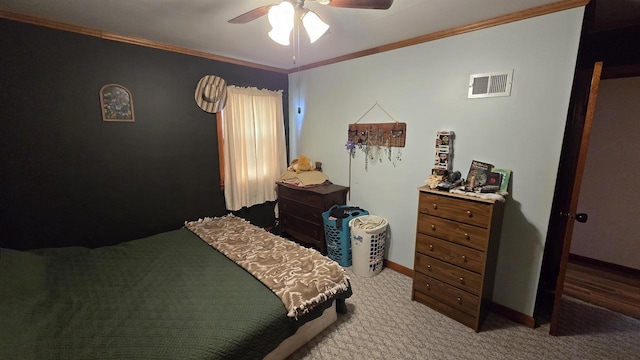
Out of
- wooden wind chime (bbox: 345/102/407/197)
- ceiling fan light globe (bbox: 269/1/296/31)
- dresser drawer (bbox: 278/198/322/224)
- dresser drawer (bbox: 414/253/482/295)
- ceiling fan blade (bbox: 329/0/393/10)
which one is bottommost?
dresser drawer (bbox: 414/253/482/295)

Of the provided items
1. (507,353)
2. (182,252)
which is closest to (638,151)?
(507,353)

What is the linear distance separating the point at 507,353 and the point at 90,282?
2863 mm

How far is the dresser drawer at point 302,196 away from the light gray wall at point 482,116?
0.47m

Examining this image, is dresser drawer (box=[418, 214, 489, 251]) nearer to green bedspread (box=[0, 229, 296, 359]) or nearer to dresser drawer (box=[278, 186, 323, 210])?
dresser drawer (box=[278, 186, 323, 210])

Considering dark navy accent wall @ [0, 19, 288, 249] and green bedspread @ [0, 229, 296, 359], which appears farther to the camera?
dark navy accent wall @ [0, 19, 288, 249]

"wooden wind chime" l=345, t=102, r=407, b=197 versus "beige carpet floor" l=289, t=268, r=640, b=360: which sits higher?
"wooden wind chime" l=345, t=102, r=407, b=197

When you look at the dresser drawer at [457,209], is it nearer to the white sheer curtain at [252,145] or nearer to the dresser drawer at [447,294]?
the dresser drawer at [447,294]

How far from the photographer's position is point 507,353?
1.76 metres

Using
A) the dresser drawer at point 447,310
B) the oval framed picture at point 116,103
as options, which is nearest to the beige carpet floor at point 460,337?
the dresser drawer at point 447,310

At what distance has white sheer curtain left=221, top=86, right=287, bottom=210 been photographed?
10.2ft

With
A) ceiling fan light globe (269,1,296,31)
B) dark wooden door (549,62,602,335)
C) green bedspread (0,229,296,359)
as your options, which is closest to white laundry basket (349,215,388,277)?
green bedspread (0,229,296,359)

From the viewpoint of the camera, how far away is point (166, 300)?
1.60m

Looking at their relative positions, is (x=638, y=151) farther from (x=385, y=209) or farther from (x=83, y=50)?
(x=83, y=50)

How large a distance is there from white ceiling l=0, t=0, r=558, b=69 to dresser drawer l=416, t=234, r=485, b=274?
5.55 ft
